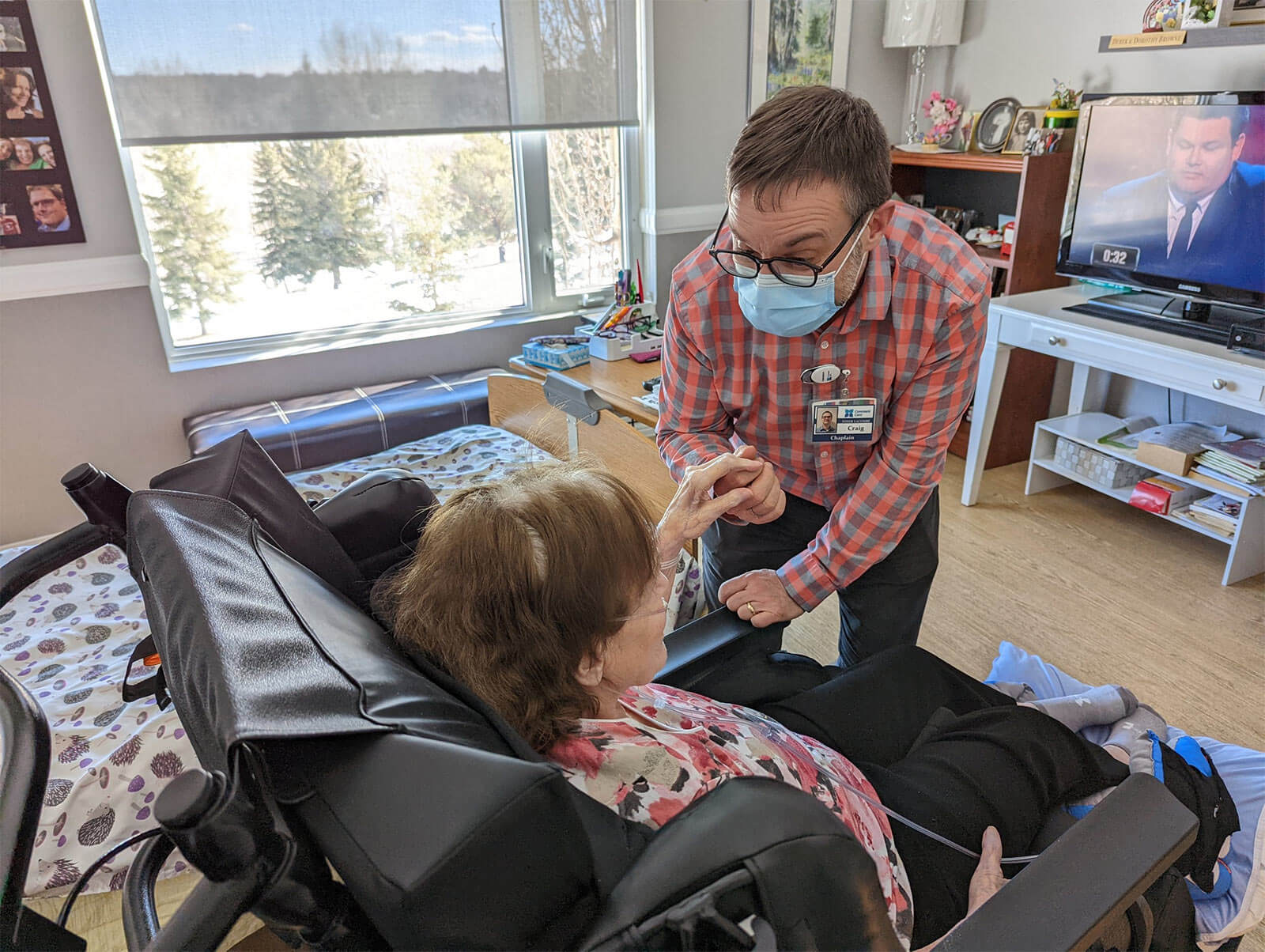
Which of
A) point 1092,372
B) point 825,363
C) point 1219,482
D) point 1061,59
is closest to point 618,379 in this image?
point 825,363

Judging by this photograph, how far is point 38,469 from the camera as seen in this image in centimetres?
288

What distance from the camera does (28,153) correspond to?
258cm

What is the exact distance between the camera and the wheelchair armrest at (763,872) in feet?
1.74

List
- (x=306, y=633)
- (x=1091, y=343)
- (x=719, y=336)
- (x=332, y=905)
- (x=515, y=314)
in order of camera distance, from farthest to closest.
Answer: (x=515, y=314), (x=1091, y=343), (x=719, y=336), (x=306, y=633), (x=332, y=905)

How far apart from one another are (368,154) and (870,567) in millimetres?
2497

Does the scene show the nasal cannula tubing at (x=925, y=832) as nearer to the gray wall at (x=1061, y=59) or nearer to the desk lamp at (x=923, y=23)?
the gray wall at (x=1061, y=59)

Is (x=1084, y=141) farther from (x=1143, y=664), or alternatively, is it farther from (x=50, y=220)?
(x=50, y=220)

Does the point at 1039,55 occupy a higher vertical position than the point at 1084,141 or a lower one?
higher

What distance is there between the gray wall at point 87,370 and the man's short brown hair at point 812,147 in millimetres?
2441

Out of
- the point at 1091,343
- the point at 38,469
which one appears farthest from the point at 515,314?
the point at 1091,343

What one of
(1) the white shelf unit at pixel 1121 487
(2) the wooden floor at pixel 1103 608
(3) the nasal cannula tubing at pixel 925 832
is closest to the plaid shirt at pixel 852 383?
(3) the nasal cannula tubing at pixel 925 832

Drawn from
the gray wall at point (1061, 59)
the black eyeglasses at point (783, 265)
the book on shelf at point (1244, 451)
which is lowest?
the book on shelf at point (1244, 451)

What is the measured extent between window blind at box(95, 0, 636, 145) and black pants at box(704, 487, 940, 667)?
2.22 meters

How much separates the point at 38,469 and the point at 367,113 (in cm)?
167
